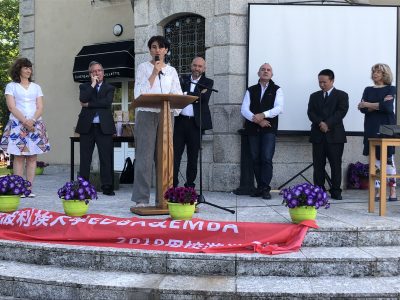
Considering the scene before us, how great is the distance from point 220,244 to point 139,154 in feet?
5.89

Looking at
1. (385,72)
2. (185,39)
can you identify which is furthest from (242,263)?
(185,39)

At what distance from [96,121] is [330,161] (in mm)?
3626

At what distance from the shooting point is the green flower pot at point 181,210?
16.8 feet

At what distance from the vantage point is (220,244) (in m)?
4.61

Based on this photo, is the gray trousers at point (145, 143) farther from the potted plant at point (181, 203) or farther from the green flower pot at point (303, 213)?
the green flower pot at point (303, 213)

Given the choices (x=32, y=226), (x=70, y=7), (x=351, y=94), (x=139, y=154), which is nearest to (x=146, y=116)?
(x=139, y=154)

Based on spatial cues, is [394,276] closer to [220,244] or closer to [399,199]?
[220,244]

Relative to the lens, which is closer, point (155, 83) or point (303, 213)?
point (303, 213)

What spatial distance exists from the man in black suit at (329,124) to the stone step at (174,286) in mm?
3180

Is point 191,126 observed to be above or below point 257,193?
above

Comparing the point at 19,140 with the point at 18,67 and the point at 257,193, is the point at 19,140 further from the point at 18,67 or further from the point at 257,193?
the point at 257,193

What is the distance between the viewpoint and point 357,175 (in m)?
8.56

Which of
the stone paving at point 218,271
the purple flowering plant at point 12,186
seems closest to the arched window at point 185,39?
the purple flowering plant at point 12,186

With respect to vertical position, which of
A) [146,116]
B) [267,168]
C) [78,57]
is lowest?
[267,168]
